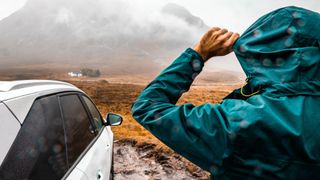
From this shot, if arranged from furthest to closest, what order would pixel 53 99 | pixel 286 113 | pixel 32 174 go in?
pixel 53 99 < pixel 32 174 < pixel 286 113

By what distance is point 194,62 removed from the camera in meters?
1.40

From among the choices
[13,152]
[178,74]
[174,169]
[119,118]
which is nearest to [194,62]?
[178,74]

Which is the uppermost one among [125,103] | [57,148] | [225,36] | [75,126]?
[225,36]

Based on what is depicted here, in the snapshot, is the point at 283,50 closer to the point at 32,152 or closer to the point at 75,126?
the point at 32,152

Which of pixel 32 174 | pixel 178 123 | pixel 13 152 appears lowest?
pixel 32 174

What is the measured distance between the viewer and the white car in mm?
1433

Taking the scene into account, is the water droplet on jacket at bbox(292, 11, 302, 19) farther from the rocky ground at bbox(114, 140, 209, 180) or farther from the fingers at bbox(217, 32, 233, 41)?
the rocky ground at bbox(114, 140, 209, 180)

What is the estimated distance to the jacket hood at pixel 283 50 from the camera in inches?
46.6

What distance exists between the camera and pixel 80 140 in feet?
8.82

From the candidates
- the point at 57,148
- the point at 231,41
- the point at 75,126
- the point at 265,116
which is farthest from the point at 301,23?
the point at 75,126

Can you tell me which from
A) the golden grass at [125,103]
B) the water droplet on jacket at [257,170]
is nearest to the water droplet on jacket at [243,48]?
the water droplet on jacket at [257,170]

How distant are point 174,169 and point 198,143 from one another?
Result: 18.0 feet

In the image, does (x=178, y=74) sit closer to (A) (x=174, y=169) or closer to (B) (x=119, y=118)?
(B) (x=119, y=118)

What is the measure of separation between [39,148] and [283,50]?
4.08 ft
